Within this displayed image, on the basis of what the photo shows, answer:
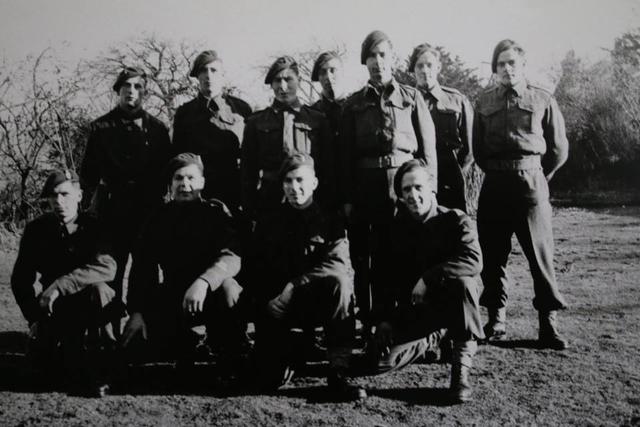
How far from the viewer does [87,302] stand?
387 centimetres

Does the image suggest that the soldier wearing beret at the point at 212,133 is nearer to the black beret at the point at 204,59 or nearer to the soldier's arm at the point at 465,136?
the black beret at the point at 204,59

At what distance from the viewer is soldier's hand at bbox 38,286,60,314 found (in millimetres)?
3725

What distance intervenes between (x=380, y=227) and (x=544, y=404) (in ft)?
5.78

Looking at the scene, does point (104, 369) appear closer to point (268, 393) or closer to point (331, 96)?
point (268, 393)

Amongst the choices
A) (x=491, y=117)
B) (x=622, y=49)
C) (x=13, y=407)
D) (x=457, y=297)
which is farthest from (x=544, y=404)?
(x=622, y=49)

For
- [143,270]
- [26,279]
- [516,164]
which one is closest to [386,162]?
[516,164]

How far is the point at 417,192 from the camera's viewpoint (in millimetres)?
3807

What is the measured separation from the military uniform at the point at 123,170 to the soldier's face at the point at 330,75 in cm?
149

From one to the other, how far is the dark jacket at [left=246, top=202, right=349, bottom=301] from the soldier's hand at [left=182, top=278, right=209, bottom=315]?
44cm

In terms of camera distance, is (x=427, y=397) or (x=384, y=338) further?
(x=384, y=338)

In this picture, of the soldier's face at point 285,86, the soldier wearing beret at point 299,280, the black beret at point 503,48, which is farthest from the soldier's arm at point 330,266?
the black beret at point 503,48

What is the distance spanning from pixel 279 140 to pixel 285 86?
455mm

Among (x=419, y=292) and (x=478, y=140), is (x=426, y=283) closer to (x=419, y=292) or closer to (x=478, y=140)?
(x=419, y=292)

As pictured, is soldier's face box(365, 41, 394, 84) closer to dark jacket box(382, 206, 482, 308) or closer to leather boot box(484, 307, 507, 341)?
dark jacket box(382, 206, 482, 308)
